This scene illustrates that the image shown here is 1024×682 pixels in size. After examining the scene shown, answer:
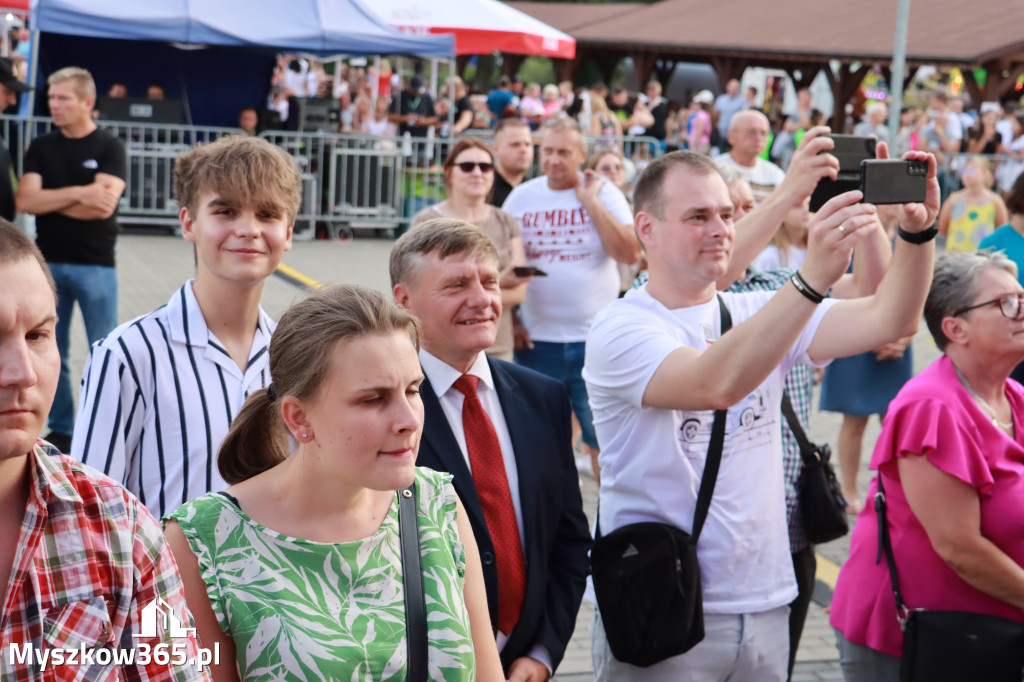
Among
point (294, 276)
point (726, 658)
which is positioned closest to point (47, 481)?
point (726, 658)

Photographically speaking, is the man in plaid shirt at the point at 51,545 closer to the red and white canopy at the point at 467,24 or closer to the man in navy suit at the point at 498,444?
the man in navy suit at the point at 498,444

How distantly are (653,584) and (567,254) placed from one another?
12.4ft

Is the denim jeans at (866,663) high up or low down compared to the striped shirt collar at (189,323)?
down

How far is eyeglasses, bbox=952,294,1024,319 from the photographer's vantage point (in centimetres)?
353

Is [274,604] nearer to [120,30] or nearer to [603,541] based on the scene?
[603,541]

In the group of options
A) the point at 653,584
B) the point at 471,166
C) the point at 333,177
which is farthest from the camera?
the point at 333,177

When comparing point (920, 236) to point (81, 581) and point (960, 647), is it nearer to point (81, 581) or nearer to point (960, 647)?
point (960, 647)

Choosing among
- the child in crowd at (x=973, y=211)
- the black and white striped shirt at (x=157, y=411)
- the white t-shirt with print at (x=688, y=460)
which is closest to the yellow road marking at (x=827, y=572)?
the white t-shirt with print at (x=688, y=460)

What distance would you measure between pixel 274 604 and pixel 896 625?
2.14 m

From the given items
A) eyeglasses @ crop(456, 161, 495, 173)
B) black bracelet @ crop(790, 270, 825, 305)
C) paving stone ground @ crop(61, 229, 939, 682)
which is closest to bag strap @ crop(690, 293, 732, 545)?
black bracelet @ crop(790, 270, 825, 305)

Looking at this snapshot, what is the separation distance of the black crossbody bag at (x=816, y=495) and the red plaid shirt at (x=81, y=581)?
2497 millimetres

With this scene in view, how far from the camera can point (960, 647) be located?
3.30 metres

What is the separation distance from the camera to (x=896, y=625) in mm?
3486

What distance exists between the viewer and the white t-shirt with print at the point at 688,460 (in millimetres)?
3162
